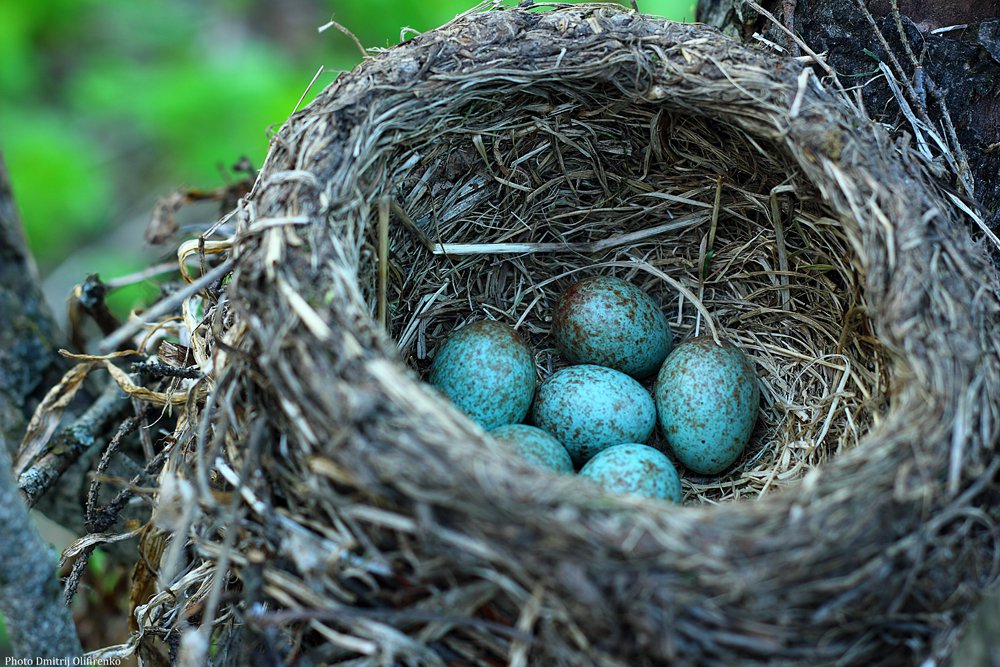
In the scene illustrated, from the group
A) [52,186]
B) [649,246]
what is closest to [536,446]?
[649,246]

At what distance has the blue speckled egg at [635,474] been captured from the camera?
2.17 m

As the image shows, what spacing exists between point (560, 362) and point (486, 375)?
1.70ft

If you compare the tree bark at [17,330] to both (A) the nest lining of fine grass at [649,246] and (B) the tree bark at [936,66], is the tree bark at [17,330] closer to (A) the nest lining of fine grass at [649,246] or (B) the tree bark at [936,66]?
(A) the nest lining of fine grass at [649,246]

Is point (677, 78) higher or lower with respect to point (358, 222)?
lower

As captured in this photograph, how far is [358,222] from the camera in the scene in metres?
2.23

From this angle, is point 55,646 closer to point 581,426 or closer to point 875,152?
point 581,426

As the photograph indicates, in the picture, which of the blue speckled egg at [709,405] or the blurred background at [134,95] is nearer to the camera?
the blue speckled egg at [709,405]

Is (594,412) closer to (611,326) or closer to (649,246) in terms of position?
(611,326)

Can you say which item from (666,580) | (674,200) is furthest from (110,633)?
(674,200)

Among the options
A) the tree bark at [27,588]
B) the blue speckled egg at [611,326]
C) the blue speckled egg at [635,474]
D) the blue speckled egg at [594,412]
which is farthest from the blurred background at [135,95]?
the blue speckled egg at [635,474]

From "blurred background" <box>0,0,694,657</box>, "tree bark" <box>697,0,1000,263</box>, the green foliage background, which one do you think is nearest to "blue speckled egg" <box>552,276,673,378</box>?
"tree bark" <box>697,0,1000,263</box>

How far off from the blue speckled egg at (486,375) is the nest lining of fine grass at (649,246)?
0.16 metres

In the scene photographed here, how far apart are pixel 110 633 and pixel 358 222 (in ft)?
5.33

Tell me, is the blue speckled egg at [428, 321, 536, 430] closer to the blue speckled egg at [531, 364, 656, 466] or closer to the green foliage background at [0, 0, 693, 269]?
the blue speckled egg at [531, 364, 656, 466]
